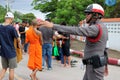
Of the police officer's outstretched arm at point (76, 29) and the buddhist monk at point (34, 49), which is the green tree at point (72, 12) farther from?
the police officer's outstretched arm at point (76, 29)

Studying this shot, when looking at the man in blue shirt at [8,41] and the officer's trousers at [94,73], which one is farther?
the man in blue shirt at [8,41]

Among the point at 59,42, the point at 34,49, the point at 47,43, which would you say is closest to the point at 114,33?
the point at 59,42

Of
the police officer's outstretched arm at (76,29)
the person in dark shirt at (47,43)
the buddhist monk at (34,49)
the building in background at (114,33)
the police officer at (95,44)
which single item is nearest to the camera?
the police officer's outstretched arm at (76,29)

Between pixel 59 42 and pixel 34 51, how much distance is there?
427cm

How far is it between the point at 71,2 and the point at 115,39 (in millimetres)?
12664

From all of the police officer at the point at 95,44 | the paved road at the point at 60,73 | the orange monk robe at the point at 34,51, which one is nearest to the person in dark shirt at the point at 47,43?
the paved road at the point at 60,73

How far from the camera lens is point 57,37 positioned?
1470 centimetres

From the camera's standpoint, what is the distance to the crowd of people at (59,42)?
5.60 meters

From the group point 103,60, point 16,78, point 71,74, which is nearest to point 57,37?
point 71,74

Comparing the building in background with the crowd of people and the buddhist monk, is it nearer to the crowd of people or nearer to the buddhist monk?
the crowd of people

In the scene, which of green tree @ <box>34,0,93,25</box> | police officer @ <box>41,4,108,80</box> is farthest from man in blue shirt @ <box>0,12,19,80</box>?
green tree @ <box>34,0,93,25</box>

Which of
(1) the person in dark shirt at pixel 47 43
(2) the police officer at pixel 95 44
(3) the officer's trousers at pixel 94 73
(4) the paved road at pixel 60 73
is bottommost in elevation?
(4) the paved road at pixel 60 73

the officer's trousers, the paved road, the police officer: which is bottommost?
the paved road

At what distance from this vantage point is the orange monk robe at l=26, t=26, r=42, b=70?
1075 centimetres
